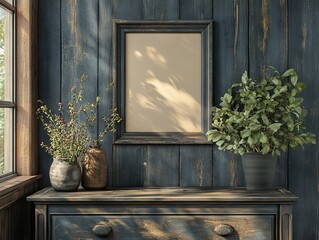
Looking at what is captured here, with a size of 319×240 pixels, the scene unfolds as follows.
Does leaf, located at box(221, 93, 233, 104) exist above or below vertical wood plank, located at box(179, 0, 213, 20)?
below

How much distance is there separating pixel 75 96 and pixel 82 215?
0.77 metres

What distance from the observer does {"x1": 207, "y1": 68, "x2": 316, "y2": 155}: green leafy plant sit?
2.65 m

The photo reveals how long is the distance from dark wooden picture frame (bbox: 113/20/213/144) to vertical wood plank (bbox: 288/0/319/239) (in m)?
0.52

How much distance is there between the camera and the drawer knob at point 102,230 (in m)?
2.47

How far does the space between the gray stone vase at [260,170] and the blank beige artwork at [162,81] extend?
41cm

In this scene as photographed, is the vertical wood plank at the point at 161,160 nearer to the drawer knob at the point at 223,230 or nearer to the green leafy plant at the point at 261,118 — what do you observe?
the green leafy plant at the point at 261,118

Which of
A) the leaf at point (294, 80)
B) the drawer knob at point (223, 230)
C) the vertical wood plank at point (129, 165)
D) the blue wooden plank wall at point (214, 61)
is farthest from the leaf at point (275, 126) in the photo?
the vertical wood plank at point (129, 165)

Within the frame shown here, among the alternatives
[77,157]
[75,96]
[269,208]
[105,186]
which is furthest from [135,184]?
[269,208]

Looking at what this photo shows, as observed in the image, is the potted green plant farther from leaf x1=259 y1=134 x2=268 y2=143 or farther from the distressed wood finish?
the distressed wood finish

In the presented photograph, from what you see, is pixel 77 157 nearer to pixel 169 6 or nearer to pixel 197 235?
pixel 197 235

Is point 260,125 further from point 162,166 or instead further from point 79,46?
point 79,46

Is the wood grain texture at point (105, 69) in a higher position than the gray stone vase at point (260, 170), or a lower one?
higher

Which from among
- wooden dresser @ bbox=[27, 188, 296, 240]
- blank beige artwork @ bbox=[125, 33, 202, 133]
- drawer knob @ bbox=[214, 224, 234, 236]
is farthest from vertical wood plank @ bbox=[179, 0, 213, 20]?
drawer knob @ bbox=[214, 224, 234, 236]

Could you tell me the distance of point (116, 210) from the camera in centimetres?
250
